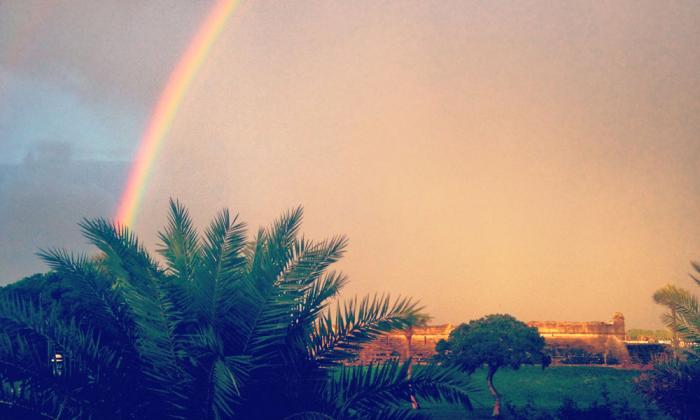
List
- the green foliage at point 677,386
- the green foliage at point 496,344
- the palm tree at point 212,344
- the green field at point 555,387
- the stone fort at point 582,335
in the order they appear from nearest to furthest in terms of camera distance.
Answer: the palm tree at point 212,344
the green foliage at point 677,386
the green foliage at point 496,344
the green field at point 555,387
the stone fort at point 582,335

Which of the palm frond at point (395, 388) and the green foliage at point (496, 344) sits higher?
the green foliage at point (496, 344)

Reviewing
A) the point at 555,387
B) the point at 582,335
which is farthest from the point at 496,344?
the point at 582,335

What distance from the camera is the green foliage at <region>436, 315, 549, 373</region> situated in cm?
2447

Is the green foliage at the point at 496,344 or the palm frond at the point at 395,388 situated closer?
the palm frond at the point at 395,388

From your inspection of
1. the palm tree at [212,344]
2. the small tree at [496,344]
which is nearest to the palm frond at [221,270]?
the palm tree at [212,344]

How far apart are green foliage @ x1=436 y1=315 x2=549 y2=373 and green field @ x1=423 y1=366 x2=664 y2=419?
7.48 feet

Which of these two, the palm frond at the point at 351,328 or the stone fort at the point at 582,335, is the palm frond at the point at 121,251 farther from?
the stone fort at the point at 582,335

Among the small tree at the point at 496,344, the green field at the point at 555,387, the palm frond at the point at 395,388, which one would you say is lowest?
the green field at the point at 555,387

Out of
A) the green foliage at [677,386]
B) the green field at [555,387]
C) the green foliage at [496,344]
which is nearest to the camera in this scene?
the green foliage at [677,386]

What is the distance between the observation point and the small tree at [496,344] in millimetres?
24484

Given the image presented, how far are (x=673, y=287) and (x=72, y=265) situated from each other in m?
10.9

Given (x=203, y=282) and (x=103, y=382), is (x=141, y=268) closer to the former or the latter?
(x=203, y=282)

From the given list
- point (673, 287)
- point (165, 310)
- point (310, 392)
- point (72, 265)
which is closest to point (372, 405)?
point (310, 392)

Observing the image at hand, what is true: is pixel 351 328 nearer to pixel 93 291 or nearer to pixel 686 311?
pixel 93 291
